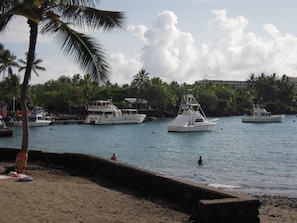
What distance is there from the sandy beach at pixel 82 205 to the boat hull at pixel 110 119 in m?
86.2

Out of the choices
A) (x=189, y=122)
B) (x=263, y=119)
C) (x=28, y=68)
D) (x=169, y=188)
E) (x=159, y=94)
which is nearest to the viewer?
(x=169, y=188)

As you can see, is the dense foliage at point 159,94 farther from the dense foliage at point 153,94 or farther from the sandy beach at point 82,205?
the sandy beach at point 82,205

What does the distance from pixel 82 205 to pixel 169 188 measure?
2068 mm

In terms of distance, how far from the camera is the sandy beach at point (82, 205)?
777 cm

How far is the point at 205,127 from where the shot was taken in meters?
69.4

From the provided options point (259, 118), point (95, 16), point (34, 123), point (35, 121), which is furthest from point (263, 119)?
point (95, 16)

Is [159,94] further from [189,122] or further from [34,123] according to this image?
[189,122]

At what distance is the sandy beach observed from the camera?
7773 mm

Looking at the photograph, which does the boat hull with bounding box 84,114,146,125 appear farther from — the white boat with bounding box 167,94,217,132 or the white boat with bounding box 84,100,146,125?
the white boat with bounding box 167,94,217,132

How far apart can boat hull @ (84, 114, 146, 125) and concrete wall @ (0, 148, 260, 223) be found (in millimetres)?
81490

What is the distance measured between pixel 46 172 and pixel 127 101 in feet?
377

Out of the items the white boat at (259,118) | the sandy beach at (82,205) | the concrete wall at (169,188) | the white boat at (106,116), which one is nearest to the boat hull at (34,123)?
the white boat at (106,116)

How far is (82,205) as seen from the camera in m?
8.83

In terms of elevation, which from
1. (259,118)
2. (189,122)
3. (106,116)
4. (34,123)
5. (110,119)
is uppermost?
(259,118)
